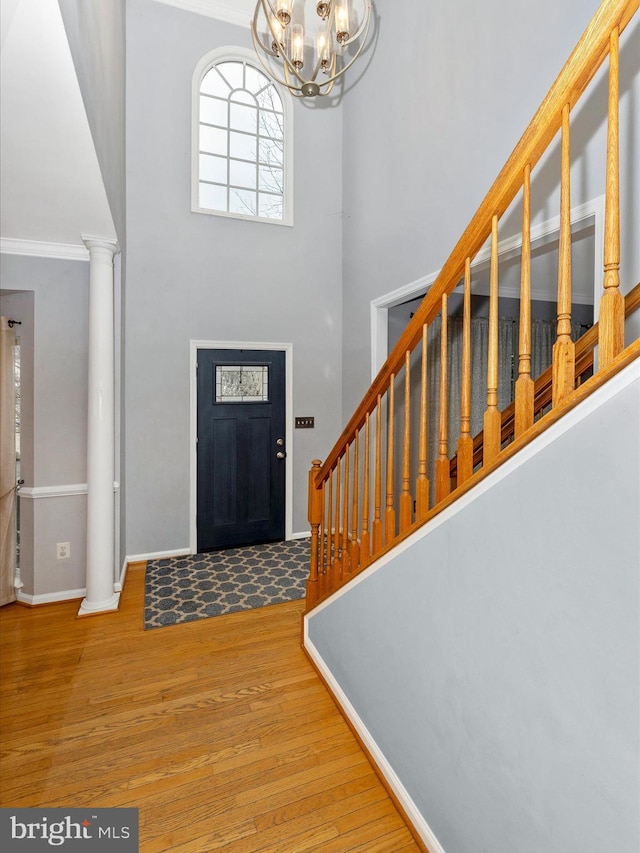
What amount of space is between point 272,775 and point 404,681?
0.69 meters

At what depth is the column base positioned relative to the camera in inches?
122

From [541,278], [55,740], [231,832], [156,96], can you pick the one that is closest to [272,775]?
[231,832]

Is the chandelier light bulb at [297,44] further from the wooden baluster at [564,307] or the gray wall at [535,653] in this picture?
the gray wall at [535,653]

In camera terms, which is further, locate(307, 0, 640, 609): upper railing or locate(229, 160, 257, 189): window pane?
locate(229, 160, 257, 189): window pane

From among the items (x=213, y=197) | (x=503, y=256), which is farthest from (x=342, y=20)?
(x=213, y=197)

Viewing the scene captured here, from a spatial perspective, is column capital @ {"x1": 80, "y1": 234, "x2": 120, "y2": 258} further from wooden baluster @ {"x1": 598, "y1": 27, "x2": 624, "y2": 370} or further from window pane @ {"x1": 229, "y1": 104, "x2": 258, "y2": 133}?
wooden baluster @ {"x1": 598, "y1": 27, "x2": 624, "y2": 370}

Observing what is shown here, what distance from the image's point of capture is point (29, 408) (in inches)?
128

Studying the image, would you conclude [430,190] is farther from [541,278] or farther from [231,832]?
[231,832]

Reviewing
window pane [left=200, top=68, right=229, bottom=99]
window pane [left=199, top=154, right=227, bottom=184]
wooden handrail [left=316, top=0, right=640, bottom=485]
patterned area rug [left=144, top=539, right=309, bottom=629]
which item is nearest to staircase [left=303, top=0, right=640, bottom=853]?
wooden handrail [left=316, top=0, right=640, bottom=485]

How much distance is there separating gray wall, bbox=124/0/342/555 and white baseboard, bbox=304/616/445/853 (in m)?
2.28

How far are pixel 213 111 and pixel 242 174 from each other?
575 mm

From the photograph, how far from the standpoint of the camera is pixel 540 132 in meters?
1.11

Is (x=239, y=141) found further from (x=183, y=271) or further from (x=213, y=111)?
(x=183, y=271)

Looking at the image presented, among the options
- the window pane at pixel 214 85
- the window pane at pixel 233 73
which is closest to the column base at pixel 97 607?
the window pane at pixel 214 85
